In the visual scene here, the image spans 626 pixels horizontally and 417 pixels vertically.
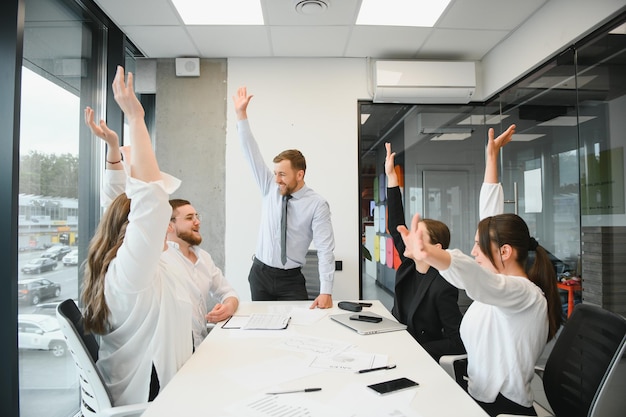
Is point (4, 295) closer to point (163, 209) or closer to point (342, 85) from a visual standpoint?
point (163, 209)

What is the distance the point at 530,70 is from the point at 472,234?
1.65m

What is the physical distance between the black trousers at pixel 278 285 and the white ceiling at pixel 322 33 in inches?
77.7

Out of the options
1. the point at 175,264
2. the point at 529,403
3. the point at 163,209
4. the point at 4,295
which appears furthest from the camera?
the point at 4,295

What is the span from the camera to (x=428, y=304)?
2.08m

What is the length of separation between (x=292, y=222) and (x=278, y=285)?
45 centimetres

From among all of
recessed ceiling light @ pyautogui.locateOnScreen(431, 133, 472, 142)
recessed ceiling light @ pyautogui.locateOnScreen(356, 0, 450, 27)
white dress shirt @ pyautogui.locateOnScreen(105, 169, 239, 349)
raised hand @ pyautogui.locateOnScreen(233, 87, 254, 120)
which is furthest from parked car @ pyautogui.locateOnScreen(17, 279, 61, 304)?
recessed ceiling light @ pyautogui.locateOnScreen(431, 133, 472, 142)

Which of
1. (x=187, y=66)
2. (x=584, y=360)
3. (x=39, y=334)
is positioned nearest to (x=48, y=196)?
(x=39, y=334)

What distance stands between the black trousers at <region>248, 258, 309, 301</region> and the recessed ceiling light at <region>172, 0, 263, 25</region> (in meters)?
1.95

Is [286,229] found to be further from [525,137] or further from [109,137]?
[525,137]

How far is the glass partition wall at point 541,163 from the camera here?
2.41m

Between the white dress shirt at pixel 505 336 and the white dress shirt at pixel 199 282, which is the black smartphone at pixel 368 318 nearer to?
the white dress shirt at pixel 505 336

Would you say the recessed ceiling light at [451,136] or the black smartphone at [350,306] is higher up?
the recessed ceiling light at [451,136]

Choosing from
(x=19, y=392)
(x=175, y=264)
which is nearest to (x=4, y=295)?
(x=19, y=392)

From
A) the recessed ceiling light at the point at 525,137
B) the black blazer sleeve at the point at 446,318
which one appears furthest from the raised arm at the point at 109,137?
the recessed ceiling light at the point at 525,137
